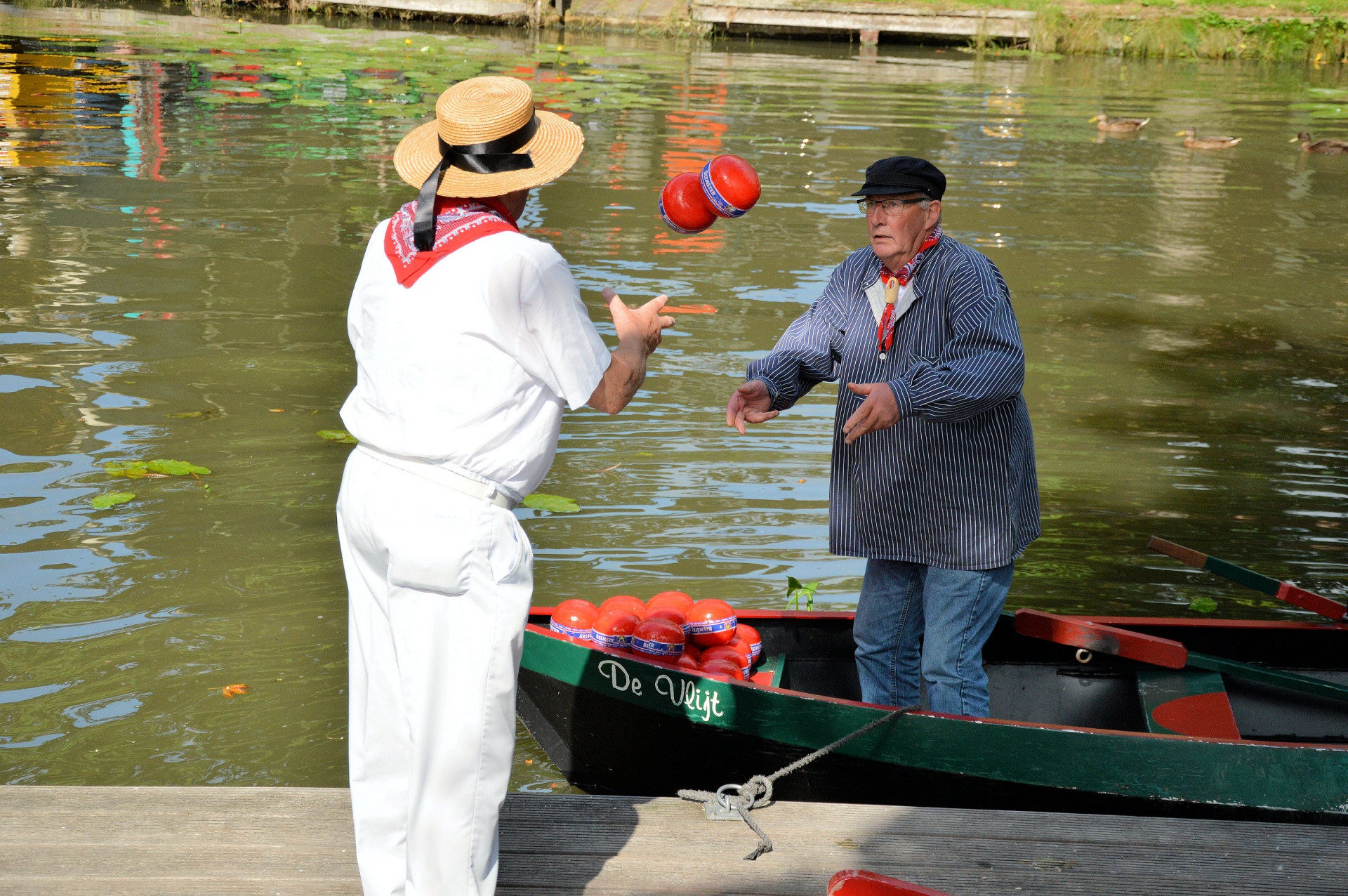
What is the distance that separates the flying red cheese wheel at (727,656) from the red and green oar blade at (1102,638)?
1115mm

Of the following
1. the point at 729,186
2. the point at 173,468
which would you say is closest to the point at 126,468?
the point at 173,468

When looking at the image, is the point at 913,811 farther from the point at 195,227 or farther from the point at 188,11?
the point at 188,11

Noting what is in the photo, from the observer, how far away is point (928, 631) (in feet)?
14.4

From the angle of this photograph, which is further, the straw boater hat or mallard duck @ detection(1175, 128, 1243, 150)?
mallard duck @ detection(1175, 128, 1243, 150)

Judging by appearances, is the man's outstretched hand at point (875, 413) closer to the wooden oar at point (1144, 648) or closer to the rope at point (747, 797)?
the rope at point (747, 797)

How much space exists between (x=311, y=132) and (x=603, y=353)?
1760 centimetres

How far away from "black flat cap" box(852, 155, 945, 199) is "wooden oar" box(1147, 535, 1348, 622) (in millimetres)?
2291

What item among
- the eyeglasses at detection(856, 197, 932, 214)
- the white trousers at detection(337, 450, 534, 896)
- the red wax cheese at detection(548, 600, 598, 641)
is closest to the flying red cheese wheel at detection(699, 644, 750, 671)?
the red wax cheese at detection(548, 600, 598, 641)

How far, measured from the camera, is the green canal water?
6.23 m

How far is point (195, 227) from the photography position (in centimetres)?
1351

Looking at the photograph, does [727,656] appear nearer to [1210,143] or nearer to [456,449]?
[456,449]

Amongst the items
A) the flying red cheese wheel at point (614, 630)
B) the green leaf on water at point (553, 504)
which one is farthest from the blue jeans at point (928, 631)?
the green leaf on water at point (553, 504)

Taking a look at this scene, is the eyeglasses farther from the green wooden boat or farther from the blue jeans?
Answer: the green wooden boat

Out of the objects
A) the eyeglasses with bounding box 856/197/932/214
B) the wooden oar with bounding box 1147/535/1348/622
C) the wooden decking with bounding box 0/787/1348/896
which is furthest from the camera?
the wooden oar with bounding box 1147/535/1348/622
